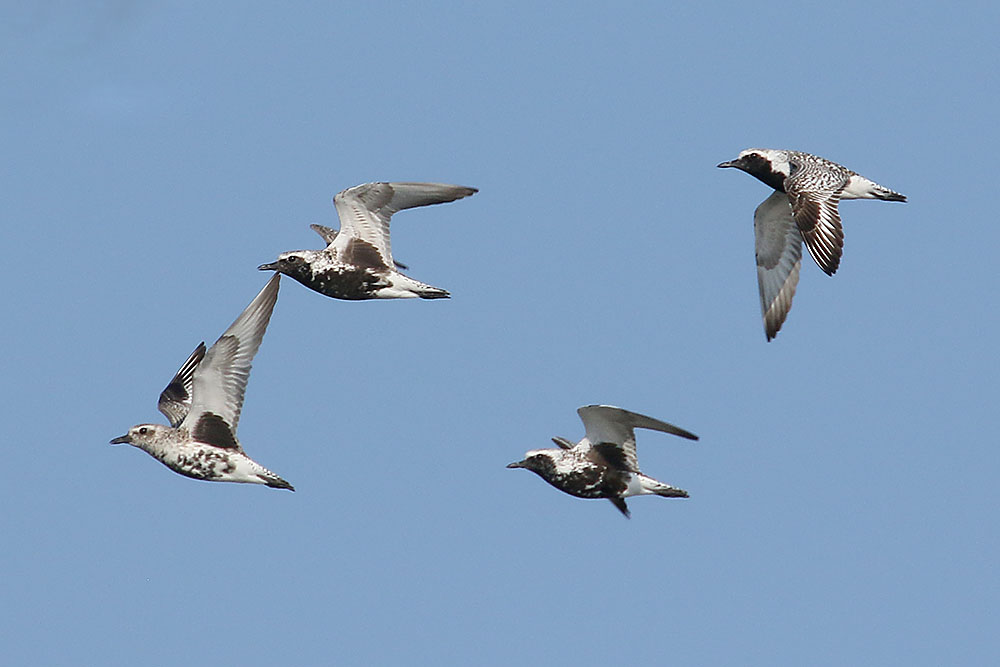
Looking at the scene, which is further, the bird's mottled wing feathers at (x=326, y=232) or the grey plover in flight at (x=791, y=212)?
the bird's mottled wing feathers at (x=326, y=232)

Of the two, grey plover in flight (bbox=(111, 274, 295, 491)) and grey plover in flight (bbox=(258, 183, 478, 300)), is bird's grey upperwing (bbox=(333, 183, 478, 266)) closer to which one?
grey plover in flight (bbox=(258, 183, 478, 300))

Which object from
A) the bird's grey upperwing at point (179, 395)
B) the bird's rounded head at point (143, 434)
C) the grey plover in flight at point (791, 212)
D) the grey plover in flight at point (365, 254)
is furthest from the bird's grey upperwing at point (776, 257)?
the bird's rounded head at point (143, 434)

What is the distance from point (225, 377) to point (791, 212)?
943 cm

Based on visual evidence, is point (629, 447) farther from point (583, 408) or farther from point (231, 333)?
point (231, 333)

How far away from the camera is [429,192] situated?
22438 millimetres

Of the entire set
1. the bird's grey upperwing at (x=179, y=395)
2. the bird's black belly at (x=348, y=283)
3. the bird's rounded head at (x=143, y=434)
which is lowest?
the bird's rounded head at (x=143, y=434)

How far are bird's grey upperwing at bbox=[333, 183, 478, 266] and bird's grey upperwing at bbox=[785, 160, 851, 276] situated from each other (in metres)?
4.96

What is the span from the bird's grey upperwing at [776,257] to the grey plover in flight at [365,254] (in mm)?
5332

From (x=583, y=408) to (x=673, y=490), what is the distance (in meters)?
1.86

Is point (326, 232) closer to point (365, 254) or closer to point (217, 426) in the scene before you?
point (365, 254)

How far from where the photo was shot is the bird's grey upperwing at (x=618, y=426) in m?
19.7

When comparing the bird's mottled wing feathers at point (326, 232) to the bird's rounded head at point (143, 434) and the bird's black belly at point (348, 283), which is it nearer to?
the bird's black belly at point (348, 283)

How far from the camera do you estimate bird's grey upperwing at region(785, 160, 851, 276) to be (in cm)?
2117

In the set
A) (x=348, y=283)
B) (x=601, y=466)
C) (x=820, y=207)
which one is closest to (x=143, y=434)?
(x=348, y=283)
